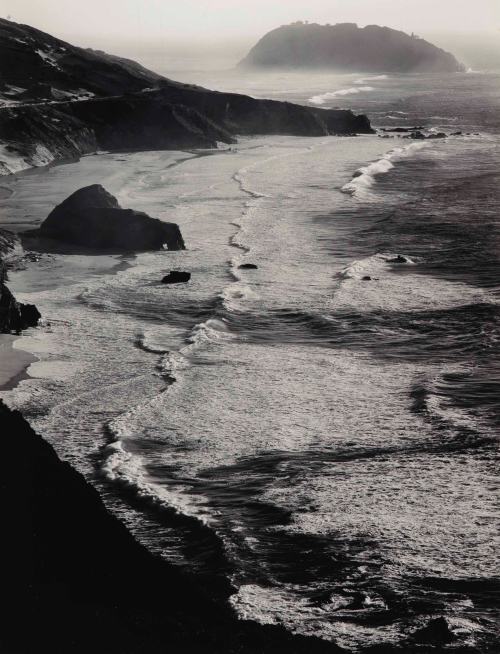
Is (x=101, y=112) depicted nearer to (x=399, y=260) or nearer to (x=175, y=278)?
(x=399, y=260)

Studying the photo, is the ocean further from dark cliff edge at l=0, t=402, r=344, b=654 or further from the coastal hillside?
the coastal hillside

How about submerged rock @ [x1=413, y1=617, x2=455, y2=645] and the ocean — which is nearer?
submerged rock @ [x1=413, y1=617, x2=455, y2=645]

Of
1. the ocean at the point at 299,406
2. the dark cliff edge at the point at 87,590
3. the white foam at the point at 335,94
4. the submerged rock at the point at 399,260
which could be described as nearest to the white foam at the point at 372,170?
the ocean at the point at 299,406

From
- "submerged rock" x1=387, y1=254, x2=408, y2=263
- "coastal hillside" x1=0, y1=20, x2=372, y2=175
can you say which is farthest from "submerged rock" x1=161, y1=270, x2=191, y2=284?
"coastal hillside" x1=0, y1=20, x2=372, y2=175

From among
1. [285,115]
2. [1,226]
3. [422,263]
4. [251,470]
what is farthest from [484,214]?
[285,115]

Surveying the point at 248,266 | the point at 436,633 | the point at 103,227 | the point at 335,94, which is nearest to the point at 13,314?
the point at 248,266

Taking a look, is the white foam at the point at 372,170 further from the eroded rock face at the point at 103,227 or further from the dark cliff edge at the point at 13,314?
the dark cliff edge at the point at 13,314
